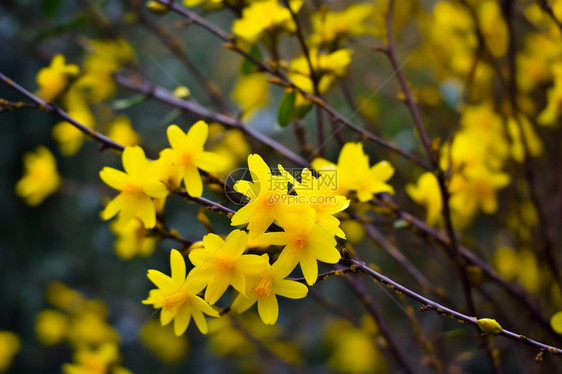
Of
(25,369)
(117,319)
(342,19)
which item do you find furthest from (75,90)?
(25,369)

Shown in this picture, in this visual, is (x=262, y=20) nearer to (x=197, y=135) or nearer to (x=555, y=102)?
(x=197, y=135)

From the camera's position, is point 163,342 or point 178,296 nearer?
point 178,296

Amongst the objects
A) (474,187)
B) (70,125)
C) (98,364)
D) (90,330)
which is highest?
(474,187)

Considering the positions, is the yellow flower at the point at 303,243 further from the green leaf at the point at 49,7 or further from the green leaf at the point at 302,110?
the green leaf at the point at 49,7

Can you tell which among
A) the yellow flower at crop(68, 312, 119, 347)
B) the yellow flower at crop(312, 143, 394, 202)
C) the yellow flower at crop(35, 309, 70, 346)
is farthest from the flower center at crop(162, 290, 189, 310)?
the yellow flower at crop(35, 309, 70, 346)

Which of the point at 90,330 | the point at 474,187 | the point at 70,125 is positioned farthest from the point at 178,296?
the point at 90,330

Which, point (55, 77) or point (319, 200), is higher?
point (319, 200)

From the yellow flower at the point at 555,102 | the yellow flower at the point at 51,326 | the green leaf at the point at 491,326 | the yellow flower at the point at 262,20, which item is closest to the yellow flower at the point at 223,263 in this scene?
the green leaf at the point at 491,326
